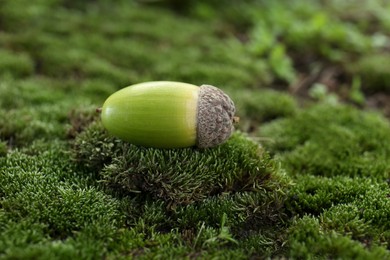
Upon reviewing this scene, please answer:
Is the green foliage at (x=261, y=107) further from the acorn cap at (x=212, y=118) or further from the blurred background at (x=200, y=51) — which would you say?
the acorn cap at (x=212, y=118)


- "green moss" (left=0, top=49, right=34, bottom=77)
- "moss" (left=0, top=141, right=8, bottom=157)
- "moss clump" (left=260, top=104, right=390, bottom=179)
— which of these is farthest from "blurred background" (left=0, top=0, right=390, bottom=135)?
"moss" (left=0, top=141, right=8, bottom=157)

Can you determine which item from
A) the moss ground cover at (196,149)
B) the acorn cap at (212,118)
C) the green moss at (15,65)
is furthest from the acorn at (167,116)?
the green moss at (15,65)

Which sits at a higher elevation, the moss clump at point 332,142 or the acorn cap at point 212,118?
the acorn cap at point 212,118

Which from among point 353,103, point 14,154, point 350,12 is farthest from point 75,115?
point 350,12

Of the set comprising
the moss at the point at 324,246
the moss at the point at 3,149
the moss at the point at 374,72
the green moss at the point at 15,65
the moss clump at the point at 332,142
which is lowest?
the moss at the point at 324,246

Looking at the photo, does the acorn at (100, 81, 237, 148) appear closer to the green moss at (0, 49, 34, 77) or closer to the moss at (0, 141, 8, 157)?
the moss at (0, 141, 8, 157)

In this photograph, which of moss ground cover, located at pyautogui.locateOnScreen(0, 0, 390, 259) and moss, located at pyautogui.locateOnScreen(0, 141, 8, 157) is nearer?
moss ground cover, located at pyautogui.locateOnScreen(0, 0, 390, 259)
